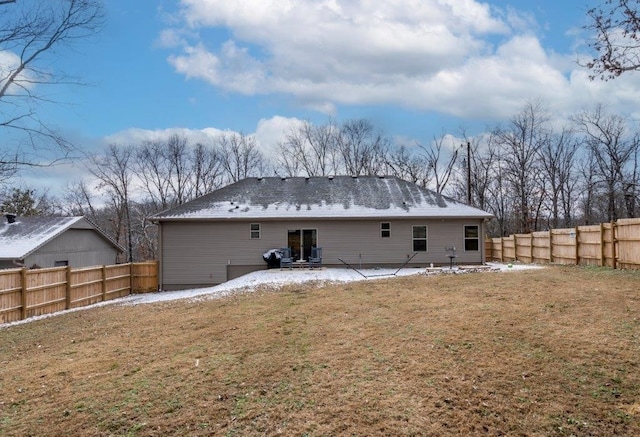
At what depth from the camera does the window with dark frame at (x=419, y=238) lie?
62.6 ft

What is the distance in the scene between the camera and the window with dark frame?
1909cm

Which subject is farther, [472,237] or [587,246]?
[472,237]

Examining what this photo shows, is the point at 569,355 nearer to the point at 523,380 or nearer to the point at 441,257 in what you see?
the point at 523,380

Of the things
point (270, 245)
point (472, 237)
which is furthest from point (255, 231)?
point (472, 237)

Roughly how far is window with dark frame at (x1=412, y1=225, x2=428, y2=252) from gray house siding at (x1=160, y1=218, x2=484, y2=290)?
16 centimetres

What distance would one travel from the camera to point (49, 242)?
20.4m

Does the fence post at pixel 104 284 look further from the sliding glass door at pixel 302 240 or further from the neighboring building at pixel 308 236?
the sliding glass door at pixel 302 240

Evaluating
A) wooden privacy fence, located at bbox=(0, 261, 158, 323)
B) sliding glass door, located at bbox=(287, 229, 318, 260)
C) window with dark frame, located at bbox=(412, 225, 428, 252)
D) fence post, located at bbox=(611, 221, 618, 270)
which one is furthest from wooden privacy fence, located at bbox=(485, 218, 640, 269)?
wooden privacy fence, located at bbox=(0, 261, 158, 323)

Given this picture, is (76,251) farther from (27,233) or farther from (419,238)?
(419,238)

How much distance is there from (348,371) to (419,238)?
1440 cm

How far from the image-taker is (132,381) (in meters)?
5.39

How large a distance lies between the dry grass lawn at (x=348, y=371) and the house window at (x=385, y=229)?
9714 mm

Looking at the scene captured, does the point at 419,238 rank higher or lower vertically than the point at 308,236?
lower

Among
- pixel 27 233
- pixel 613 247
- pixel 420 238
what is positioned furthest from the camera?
pixel 27 233
